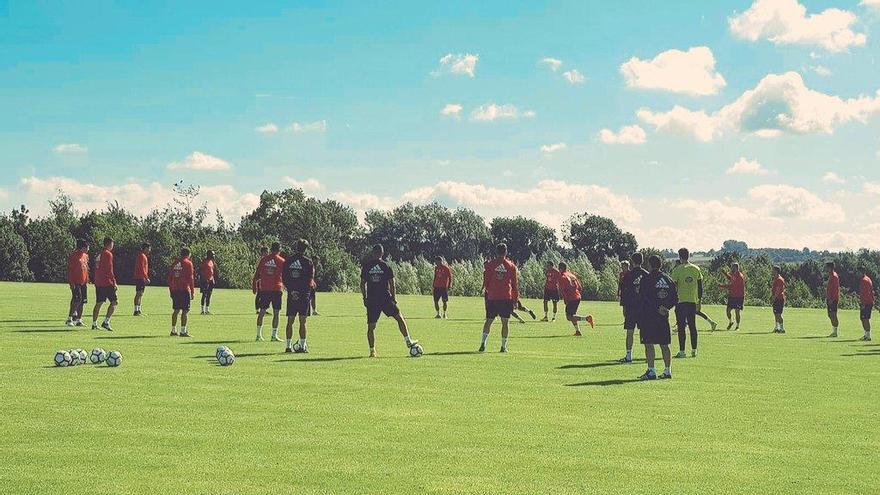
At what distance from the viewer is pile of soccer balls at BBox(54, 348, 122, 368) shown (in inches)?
581

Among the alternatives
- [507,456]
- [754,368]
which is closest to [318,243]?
[754,368]

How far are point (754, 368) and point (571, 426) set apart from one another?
839 centimetres

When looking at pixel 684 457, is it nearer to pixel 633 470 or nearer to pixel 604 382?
pixel 633 470

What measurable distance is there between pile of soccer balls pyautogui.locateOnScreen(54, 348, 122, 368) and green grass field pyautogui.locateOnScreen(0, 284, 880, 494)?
25 cm

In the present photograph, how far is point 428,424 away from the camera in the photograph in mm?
10000

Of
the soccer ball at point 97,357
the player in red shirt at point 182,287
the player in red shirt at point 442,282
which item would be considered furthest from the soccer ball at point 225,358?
the player in red shirt at point 442,282

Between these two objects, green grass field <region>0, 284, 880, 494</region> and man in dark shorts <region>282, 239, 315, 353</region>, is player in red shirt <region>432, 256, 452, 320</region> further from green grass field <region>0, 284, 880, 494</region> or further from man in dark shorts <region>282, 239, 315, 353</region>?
man in dark shorts <region>282, 239, 315, 353</region>

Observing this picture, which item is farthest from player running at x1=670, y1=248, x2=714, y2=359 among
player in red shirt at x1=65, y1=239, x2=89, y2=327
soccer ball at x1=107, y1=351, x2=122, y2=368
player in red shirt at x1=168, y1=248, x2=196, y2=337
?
player in red shirt at x1=65, y1=239, x2=89, y2=327

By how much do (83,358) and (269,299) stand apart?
6.12m

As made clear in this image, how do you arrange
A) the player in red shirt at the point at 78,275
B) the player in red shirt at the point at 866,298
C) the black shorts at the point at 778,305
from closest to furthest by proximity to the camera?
1. the player in red shirt at the point at 78,275
2. the player in red shirt at the point at 866,298
3. the black shorts at the point at 778,305

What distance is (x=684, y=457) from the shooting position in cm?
852

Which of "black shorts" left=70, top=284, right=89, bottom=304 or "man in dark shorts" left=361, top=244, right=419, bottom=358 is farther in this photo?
"black shorts" left=70, top=284, right=89, bottom=304

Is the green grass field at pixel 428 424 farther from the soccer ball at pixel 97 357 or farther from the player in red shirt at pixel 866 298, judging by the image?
the player in red shirt at pixel 866 298

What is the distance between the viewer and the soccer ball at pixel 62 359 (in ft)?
48.3
